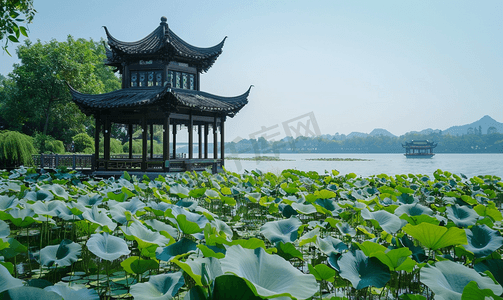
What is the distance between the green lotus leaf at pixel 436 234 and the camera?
6.64 feet

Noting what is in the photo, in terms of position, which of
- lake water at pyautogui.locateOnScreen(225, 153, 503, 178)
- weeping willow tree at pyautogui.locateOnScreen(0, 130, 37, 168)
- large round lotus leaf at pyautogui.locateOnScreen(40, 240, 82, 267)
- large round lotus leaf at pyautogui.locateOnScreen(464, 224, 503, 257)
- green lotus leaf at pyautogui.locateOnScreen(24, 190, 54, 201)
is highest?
weeping willow tree at pyautogui.locateOnScreen(0, 130, 37, 168)

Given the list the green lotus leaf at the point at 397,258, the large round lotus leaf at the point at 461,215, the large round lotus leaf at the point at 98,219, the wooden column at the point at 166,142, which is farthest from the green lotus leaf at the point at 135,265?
the wooden column at the point at 166,142

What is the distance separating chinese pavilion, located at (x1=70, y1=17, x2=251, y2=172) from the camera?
1149 cm

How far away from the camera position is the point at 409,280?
2.92 metres

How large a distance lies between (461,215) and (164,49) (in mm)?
11225

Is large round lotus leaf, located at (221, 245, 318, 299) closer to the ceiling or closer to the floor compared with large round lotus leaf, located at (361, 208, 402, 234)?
closer to the ceiling

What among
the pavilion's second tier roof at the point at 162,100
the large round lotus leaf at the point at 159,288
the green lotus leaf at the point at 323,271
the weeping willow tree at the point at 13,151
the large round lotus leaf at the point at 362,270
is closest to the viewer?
the large round lotus leaf at the point at 159,288

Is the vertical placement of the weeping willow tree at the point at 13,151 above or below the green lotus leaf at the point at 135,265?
above

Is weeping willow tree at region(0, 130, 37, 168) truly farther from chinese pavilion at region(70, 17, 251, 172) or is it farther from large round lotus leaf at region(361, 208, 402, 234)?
large round lotus leaf at region(361, 208, 402, 234)

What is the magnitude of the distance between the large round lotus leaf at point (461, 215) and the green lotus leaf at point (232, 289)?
2.88 metres

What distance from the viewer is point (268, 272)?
136cm

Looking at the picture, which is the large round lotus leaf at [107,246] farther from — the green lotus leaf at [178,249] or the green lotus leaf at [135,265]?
the green lotus leaf at [178,249]

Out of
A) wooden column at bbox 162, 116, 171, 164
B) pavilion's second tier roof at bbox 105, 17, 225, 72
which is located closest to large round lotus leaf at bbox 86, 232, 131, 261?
wooden column at bbox 162, 116, 171, 164

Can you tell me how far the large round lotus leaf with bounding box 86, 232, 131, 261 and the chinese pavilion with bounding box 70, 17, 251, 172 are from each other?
29.5 ft
